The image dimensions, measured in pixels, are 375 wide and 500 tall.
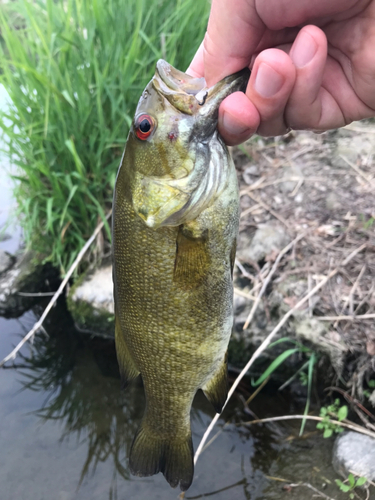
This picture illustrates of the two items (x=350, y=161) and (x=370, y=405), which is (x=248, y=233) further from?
(x=370, y=405)

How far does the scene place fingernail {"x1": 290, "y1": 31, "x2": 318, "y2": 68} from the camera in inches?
44.1

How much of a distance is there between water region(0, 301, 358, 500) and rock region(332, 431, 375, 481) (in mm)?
97

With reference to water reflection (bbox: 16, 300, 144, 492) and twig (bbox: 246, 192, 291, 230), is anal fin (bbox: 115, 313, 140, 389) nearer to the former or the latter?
water reflection (bbox: 16, 300, 144, 492)

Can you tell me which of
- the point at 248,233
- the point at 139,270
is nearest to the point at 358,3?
the point at 139,270

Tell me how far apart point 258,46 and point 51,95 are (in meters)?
1.77

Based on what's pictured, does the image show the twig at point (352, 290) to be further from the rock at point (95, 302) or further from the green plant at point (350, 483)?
the rock at point (95, 302)

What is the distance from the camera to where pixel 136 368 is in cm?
144

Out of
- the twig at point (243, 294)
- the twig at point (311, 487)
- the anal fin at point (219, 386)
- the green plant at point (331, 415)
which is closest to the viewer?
the anal fin at point (219, 386)

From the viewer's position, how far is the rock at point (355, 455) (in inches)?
77.5

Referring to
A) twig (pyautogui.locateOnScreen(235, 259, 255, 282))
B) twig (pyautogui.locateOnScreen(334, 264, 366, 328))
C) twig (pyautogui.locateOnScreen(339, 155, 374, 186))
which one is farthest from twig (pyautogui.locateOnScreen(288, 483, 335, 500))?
twig (pyautogui.locateOnScreen(339, 155, 374, 186))

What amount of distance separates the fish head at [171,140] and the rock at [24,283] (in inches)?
90.8

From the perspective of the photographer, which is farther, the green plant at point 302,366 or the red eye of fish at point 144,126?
the green plant at point 302,366

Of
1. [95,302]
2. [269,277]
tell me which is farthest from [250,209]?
[95,302]

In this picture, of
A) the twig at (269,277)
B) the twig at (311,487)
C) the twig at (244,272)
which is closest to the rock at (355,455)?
the twig at (311,487)
